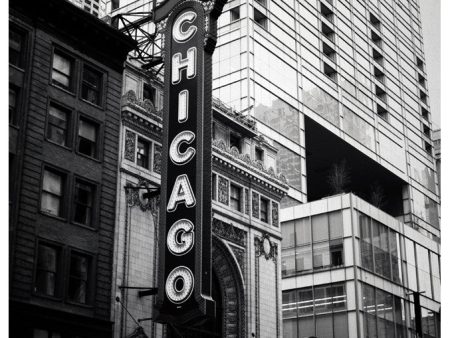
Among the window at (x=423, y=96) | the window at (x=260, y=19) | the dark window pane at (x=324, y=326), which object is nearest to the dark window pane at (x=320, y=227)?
the dark window pane at (x=324, y=326)

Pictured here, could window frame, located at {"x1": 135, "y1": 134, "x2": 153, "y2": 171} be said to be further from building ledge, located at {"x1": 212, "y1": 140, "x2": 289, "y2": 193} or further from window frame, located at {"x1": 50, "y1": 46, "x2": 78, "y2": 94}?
building ledge, located at {"x1": 212, "y1": 140, "x2": 289, "y2": 193}

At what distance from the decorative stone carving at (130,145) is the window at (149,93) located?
294cm

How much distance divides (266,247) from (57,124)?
16205 mm

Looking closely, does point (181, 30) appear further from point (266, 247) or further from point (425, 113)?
point (425, 113)

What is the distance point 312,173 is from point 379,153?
8.48 meters

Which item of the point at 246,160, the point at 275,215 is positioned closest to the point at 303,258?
the point at 275,215

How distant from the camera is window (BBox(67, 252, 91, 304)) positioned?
99.6ft

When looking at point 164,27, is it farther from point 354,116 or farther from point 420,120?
point 420,120

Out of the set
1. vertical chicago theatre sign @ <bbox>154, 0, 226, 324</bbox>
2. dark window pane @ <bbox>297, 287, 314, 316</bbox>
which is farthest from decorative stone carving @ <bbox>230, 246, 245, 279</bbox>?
dark window pane @ <bbox>297, 287, 314, 316</bbox>

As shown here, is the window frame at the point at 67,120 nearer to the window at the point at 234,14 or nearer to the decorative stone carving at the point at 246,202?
the decorative stone carving at the point at 246,202

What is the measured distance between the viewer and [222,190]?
133ft

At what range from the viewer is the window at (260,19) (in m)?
69.2

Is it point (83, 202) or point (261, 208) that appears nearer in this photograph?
point (83, 202)

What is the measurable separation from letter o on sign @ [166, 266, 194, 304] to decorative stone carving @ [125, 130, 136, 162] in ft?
27.2
